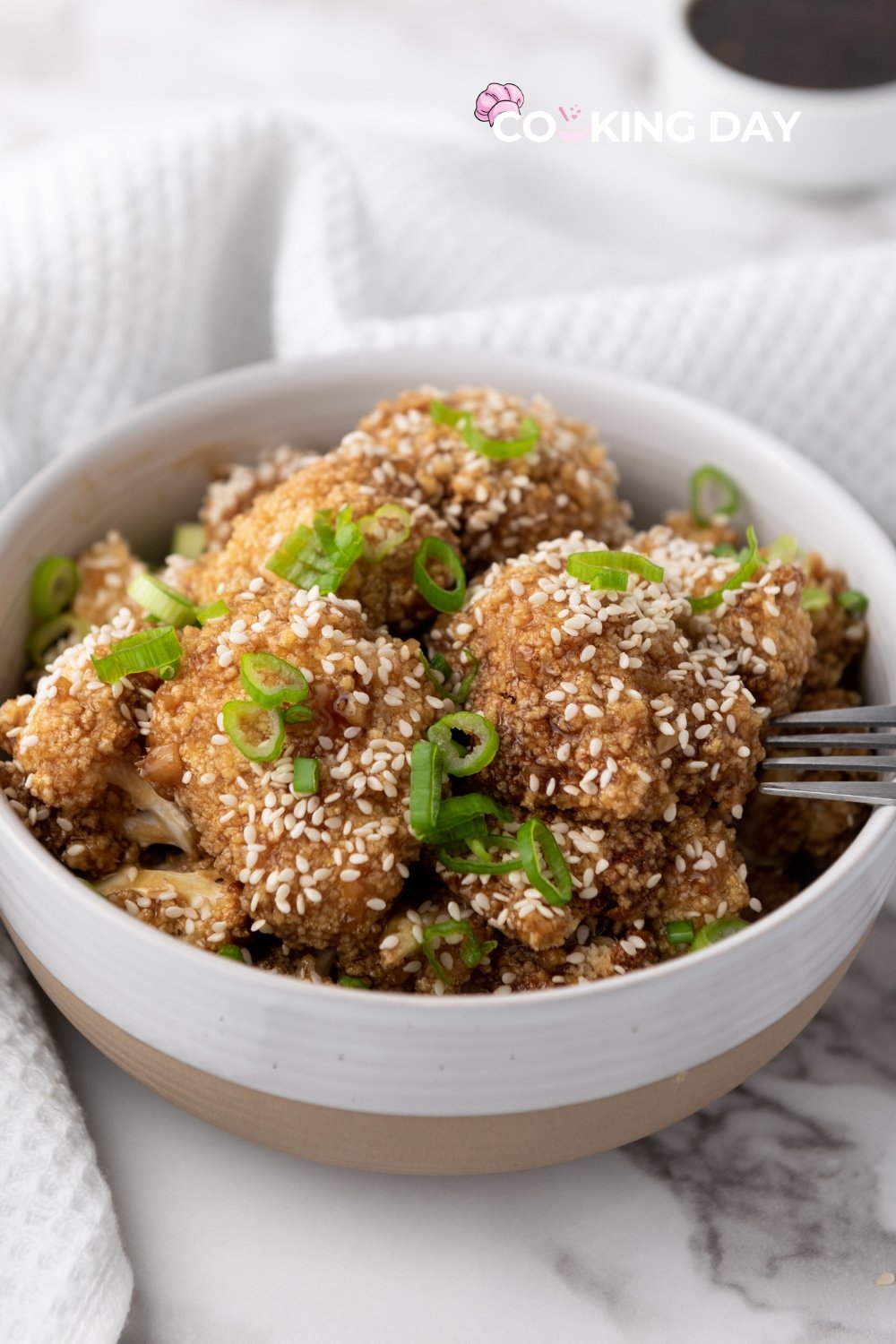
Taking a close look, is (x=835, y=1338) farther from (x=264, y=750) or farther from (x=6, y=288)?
(x=6, y=288)

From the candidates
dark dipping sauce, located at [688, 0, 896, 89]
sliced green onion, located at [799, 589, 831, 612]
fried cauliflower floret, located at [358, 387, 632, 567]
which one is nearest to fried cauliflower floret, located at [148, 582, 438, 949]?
fried cauliflower floret, located at [358, 387, 632, 567]

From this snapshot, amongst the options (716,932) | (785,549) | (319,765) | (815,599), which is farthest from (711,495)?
(319,765)

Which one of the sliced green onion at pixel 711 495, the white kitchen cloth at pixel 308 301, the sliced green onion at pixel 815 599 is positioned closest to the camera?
the sliced green onion at pixel 815 599

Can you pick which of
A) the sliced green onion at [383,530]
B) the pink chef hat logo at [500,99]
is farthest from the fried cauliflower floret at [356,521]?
the pink chef hat logo at [500,99]

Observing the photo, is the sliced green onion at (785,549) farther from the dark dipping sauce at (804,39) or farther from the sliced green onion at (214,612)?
the dark dipping sauce at (804,39)

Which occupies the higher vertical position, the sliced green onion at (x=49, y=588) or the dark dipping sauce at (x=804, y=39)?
the dark dipping sauce at (x=804, y=39)
